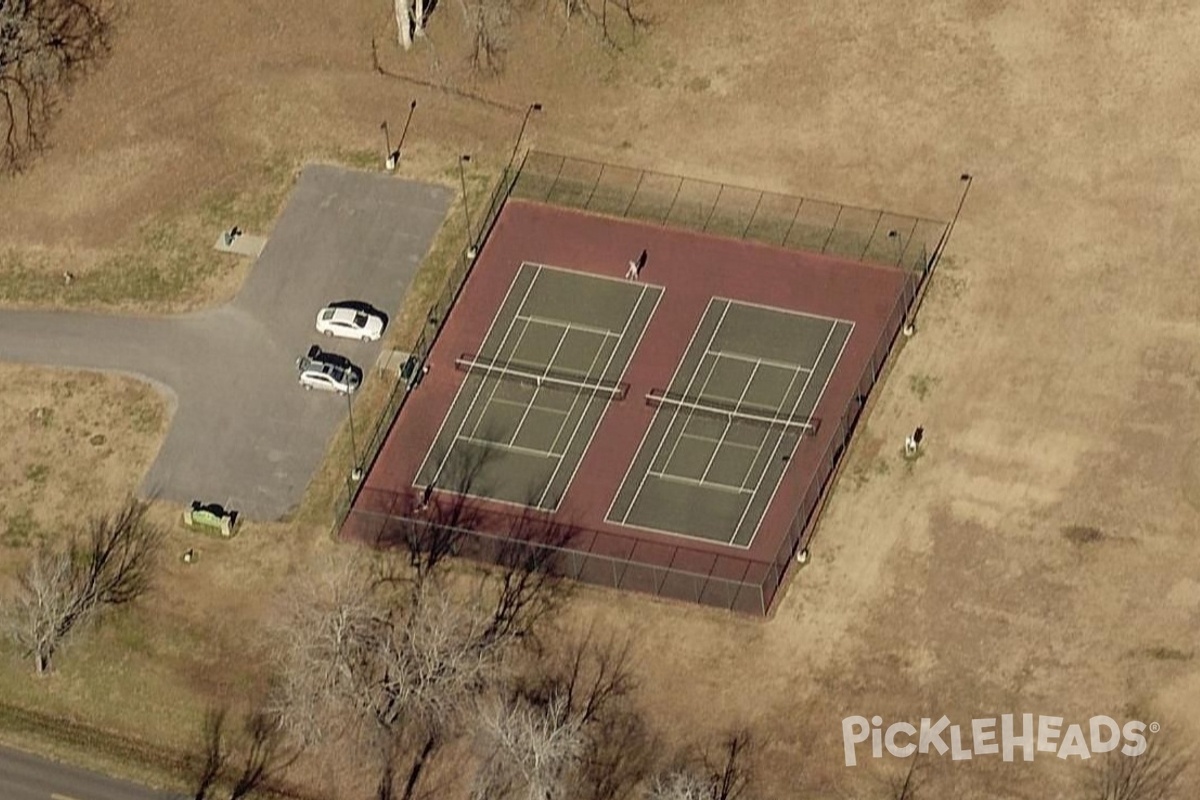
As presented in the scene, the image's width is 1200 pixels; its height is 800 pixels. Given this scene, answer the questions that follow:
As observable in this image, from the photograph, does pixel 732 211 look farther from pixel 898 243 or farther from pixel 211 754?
pixel 211 754

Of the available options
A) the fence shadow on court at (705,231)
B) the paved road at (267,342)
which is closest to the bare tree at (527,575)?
the fence shadow on court at (705,231)

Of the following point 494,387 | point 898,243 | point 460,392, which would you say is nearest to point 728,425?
point 494,387

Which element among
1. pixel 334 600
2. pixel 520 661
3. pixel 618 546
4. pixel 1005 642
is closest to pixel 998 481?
pixel 1005 642

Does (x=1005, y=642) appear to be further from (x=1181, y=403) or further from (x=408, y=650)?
(x=408, y=650)

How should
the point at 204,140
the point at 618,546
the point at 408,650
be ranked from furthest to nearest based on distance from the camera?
the point at 204,140, the point at 618,546, the point at 408,650

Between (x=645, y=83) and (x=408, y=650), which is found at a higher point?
(x=645, y=83)

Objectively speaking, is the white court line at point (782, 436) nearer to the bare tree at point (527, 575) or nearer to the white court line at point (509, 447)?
the bare tree at point (527, 575)
